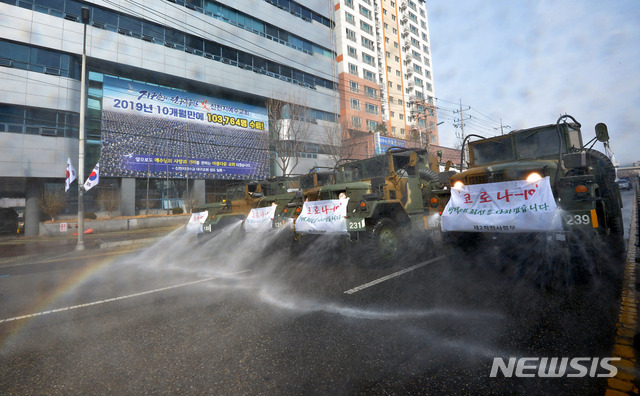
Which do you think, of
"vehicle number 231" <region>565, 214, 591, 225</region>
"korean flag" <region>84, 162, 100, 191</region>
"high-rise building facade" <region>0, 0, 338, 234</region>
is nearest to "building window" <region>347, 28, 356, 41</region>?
"high-rise building facade" <region>0, 0, 338, 234</region>

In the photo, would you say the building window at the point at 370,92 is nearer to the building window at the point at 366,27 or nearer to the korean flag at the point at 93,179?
the building window at the point at 366,27

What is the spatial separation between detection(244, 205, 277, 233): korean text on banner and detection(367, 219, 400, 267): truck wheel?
9.60 ft

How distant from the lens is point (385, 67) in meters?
54.6

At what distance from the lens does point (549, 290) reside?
404 cm

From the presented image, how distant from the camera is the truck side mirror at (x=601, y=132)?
17.5 feet

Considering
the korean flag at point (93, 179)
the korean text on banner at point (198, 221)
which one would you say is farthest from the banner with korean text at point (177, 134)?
the korean text on banner at point (198, 221)

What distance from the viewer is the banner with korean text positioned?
71.8ft

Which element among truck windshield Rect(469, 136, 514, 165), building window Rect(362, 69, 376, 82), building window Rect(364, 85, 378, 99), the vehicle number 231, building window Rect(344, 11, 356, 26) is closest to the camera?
the vehicle number 231

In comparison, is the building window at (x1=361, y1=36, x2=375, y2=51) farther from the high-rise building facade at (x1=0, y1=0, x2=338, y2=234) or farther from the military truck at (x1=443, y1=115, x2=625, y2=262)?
the military truck at (x1=443, y1=115, x2=625, y2=262)

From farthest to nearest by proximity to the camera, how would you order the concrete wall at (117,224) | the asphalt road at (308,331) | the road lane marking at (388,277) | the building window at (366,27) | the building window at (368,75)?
the building window at (366,27) → the building window at (368,75) → the concrete wall at (117,224) → the road lane marking at (388,277) → the asphalt road at (308,331)

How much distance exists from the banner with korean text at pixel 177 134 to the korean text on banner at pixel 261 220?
44.5 ft

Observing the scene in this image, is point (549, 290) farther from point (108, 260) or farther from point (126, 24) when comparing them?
point (126, 24)

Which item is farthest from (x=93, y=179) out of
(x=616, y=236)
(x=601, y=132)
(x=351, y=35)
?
(x=351, y=35)

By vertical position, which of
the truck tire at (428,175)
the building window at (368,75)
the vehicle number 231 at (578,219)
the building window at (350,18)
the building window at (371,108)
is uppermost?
the building window at (350,18)
